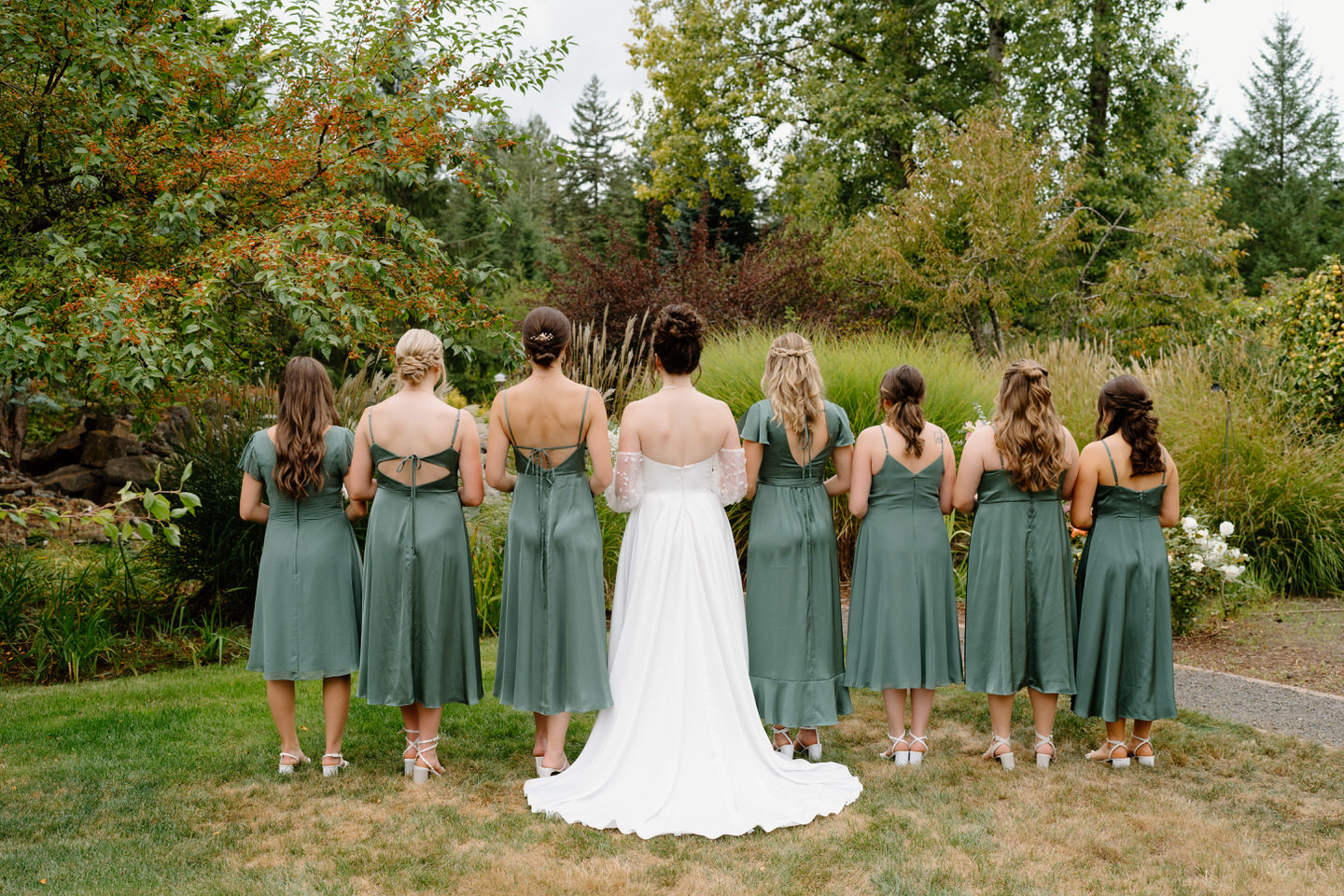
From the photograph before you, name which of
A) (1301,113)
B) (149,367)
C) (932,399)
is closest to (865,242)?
(932,399)

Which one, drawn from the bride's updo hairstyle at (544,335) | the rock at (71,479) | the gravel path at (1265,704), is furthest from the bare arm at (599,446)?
the rock at (71,479)

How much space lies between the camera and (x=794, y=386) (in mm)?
4242

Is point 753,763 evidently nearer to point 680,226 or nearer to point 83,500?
point 83,500

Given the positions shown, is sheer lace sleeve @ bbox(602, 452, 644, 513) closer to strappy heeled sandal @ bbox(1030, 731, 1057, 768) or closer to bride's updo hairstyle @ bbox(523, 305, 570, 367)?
bride's updo hairstyle @ bbox(523, 305, 570, 367)

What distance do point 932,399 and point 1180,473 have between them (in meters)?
2.26

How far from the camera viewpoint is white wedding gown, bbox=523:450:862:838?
377 centimetres

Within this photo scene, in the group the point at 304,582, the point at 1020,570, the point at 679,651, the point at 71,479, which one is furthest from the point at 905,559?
the point at 71,479

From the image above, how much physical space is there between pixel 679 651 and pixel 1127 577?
2032mm

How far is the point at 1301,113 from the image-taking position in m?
37.1

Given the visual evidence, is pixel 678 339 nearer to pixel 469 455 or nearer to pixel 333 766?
pixel 469 455

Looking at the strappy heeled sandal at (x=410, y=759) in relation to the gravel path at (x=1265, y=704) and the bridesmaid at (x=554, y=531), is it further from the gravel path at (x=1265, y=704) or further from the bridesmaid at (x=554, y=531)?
the gravel path at (x=1265, y=704)

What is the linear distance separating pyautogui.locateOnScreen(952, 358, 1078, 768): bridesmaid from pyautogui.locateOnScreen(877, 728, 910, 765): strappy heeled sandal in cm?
40

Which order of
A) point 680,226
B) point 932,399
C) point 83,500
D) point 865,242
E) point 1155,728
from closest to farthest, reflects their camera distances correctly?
1. point 1155,728
2. point 932,399
3. point 83,500
4. point 865,242
5. point 680,226

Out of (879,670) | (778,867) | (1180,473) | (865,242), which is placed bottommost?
(778,867)
